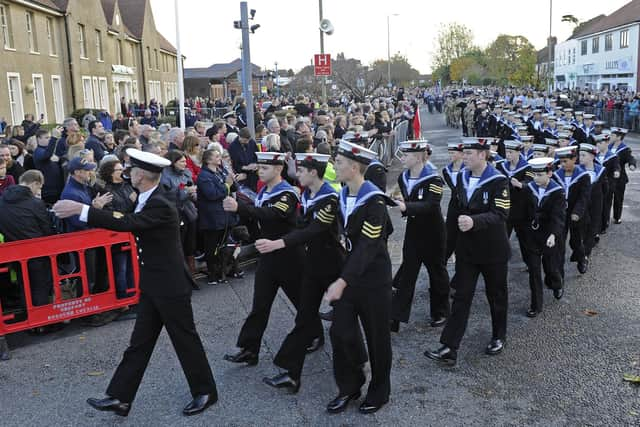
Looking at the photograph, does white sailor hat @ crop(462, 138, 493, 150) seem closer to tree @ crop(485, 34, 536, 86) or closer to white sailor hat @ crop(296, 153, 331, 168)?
white sailor hat @ crop(296, 153, 331, 168)

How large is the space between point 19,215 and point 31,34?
27718 millimetres

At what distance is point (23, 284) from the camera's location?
21.1 feet

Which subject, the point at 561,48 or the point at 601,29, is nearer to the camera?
the point at 601,29

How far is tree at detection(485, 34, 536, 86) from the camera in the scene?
63969mm

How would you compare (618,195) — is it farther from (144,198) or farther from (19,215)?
(19,215)

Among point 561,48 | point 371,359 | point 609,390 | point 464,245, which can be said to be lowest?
point 609,390

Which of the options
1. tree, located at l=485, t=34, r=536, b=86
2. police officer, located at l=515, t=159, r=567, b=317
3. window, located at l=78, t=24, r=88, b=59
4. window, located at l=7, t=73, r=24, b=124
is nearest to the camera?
police officer, located at l=515, t=159, r=567, b=317

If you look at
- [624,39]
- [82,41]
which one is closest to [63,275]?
[82,41]

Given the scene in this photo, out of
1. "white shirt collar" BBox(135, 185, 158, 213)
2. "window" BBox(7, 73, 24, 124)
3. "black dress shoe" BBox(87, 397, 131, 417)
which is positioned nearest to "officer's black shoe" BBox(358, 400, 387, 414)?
"black dress shoe" BBox(87, 397, 131, 417)

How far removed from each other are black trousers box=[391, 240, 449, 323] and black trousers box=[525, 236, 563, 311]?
3.26 ft

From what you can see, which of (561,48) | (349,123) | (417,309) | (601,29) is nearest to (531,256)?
(417,309)

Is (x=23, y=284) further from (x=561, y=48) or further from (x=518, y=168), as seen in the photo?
Result: (x=561, y=48)

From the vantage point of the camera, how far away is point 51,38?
33.3m

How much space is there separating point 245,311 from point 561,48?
79102 millimetres
